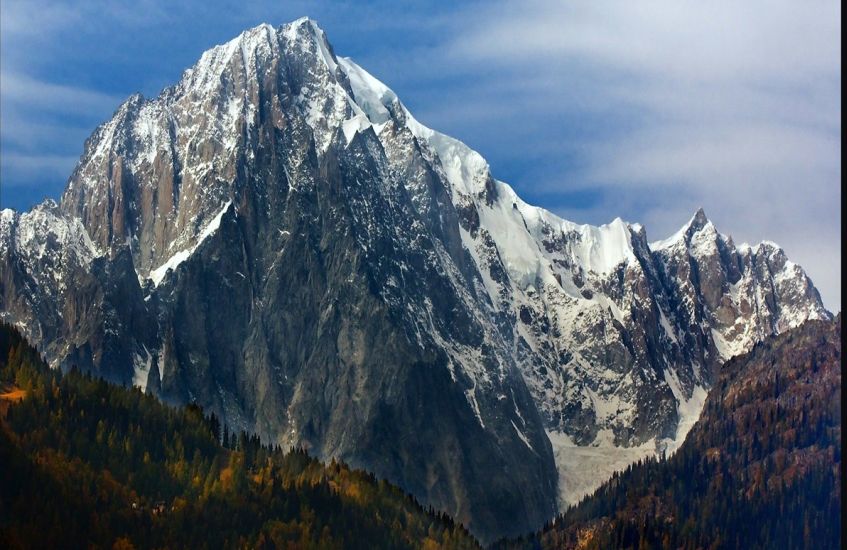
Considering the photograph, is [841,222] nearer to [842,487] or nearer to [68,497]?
[842,487]

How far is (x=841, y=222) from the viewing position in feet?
279

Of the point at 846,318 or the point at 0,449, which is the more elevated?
the point at 0,449

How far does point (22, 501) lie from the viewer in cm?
19025

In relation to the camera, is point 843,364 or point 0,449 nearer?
point 843,364

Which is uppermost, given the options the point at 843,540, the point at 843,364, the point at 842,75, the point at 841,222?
the point at 842,75

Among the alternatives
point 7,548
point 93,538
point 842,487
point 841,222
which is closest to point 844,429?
point 842,487

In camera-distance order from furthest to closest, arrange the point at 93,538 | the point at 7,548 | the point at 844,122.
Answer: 1. the point at 93,538
2. the point at 7,548
3. the point at 844,122

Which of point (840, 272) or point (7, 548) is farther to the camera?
point (7, 548)

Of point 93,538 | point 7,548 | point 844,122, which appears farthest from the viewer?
point 93,538

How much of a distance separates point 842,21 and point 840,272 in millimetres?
11050

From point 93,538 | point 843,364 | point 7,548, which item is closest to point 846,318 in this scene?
point 843,364

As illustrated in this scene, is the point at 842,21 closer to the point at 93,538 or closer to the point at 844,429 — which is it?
the point at 844,429

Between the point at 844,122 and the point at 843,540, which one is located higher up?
the point at 844,122

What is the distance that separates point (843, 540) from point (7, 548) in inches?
4347
